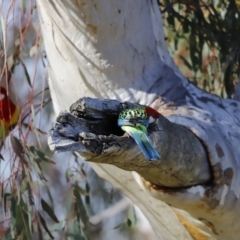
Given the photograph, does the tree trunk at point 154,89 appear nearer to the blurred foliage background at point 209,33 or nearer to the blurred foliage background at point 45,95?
the blurred foliage background at point 45,95

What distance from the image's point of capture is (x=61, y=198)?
322 centimetres

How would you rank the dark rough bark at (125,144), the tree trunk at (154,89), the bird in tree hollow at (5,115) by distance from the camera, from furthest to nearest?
the bird in tree hollow at (5,115) → the tree trunk at (154,89) → the dark rough bark at (125,144)

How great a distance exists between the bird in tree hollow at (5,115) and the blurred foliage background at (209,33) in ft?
1.75

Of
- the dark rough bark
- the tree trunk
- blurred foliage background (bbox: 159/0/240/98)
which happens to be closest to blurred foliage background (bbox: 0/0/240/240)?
blurred foliage background (bbox: 159/0/240/98)

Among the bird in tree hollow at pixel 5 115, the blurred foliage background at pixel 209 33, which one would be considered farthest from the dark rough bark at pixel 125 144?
the blurred foliage background at pixel 209 33

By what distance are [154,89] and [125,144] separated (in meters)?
0.42

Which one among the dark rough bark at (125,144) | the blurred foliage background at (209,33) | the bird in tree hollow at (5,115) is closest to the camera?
the dark rough bark at (125,144)

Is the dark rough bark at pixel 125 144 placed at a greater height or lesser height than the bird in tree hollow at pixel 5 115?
lesser

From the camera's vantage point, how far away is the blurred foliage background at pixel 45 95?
77.8 inches

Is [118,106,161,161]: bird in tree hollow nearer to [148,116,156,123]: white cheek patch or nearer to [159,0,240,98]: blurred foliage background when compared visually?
[148,116,156,123]: white cheek patch

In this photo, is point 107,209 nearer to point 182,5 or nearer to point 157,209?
point 182,5

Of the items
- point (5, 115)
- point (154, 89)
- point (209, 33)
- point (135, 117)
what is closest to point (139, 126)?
point (135, 117)

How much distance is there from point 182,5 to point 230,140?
40.0 inches

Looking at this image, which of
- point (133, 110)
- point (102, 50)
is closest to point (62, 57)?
point (102, 50)
